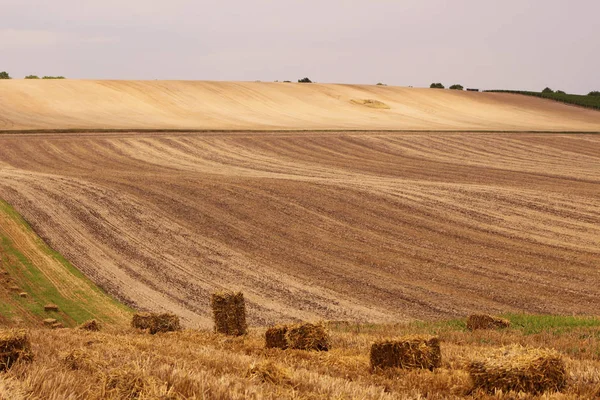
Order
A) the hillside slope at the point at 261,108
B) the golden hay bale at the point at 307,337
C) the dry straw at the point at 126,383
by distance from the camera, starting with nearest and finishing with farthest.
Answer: the dry straw at the point at 126,383 → the golden hay bale at the point at 307,337 → the hillside slope at the point at 261,108

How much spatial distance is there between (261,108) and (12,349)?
73371 mm

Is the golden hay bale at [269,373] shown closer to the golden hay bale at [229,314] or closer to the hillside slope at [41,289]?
the golden hay bale at [229,314]

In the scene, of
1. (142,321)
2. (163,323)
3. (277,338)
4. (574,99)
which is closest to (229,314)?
(163,323)

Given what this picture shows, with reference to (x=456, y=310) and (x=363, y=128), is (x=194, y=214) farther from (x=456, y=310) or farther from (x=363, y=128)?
(x=363, y=128)

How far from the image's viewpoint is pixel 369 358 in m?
9.39

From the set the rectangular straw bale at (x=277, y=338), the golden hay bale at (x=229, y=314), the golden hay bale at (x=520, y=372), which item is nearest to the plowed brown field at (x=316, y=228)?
the golden hay bale at (x=229, y=314)

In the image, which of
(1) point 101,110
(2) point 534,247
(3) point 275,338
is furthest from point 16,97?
(3) point 275,338

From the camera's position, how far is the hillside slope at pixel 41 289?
18.8m

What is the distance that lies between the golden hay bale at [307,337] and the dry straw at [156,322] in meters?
4.27

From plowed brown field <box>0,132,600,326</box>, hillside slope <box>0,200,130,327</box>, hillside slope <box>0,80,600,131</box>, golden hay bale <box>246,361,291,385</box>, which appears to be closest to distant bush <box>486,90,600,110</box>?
hillside slope <box>0,80,600,131</box>

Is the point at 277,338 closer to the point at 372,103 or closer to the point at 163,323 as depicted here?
the point at 163,323

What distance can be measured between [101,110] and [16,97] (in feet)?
30.0

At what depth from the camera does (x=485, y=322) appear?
14.5 meters

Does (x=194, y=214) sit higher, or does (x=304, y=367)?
(x=304, y=367)
